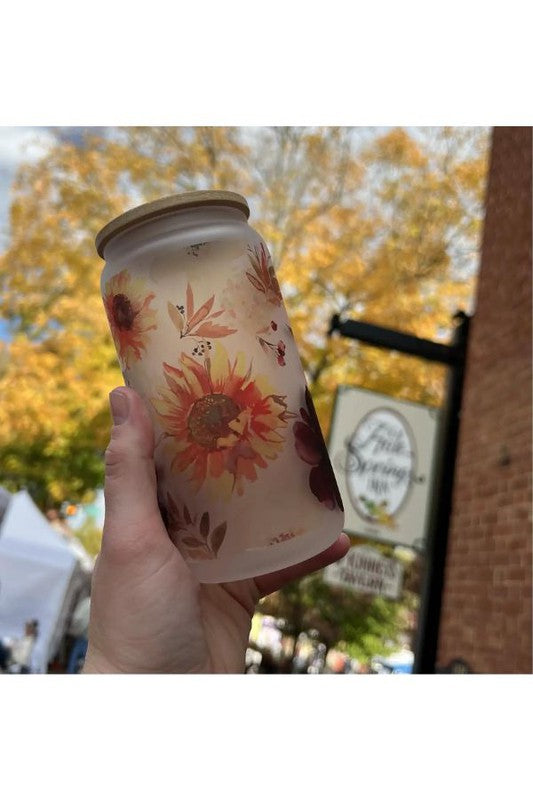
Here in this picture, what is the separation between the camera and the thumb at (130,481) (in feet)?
4.27

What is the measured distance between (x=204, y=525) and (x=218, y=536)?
0.03 meters

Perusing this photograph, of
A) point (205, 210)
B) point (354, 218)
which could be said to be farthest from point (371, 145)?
point (205, 210)

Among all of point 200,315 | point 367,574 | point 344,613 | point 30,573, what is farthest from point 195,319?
point 344,613

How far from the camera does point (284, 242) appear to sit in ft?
30.0

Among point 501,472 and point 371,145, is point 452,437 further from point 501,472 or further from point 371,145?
point 371,145

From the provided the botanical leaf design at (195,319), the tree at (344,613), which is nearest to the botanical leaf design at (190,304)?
the botanical leaf design at (195,319)

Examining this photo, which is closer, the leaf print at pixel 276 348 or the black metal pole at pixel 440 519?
the leaf print at pixel 276 348

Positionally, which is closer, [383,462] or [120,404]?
[120,404]

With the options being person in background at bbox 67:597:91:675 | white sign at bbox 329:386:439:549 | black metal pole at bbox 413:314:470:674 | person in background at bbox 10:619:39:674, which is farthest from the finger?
person in background at bbox 67:597:91:675

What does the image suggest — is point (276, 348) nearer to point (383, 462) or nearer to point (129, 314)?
point (129, 314)

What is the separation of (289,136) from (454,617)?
22.8ft

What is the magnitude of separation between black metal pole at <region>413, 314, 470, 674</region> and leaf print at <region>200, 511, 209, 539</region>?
372 cm

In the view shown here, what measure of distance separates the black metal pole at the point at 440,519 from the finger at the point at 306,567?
3.36 meters

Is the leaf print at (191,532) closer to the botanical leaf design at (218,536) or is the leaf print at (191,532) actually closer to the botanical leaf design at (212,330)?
the botanical leaf design at (218,536)
